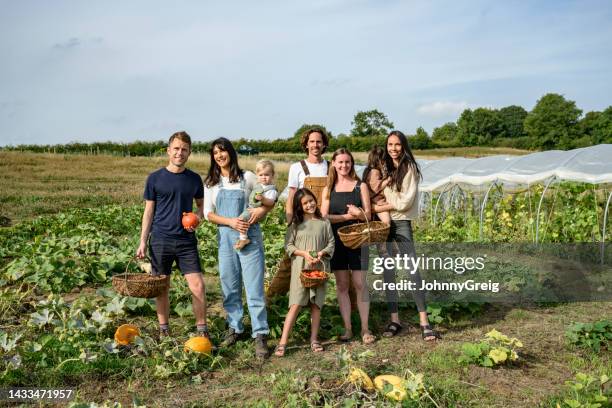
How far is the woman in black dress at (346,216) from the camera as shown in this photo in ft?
15.2

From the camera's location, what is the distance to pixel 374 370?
13.0ft

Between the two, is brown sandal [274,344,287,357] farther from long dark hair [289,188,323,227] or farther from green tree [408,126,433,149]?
green tree [408,126,433,149]

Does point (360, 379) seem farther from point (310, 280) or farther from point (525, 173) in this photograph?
point (525, 173)

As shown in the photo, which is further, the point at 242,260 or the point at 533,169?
the point at 533,169

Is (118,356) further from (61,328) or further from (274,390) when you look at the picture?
(274,390)

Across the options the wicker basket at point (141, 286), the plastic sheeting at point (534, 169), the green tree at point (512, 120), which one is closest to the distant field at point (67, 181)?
the plastic sheeting at point (534, 169)

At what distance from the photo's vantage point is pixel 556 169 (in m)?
9.03

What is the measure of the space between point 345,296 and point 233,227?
1150 mm

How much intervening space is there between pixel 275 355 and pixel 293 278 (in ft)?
2.05

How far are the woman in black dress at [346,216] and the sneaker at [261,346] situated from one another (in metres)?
0.74

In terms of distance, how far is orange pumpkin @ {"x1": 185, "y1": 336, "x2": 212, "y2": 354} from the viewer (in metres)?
4.26

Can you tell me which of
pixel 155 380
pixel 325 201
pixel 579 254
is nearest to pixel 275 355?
pixel 155 380

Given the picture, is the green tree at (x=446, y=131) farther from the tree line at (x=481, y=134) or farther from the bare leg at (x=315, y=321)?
the bare leg at (x=315, y=321)

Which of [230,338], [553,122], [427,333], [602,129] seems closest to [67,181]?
[230,338]
